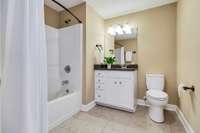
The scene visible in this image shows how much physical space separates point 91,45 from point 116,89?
3.87 feet

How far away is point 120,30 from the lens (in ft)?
9.54

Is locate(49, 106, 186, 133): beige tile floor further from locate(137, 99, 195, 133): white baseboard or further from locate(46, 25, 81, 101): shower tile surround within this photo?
locate(46, 25, 81, 101): shower tile surround

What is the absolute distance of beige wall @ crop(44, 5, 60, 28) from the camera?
102 inches

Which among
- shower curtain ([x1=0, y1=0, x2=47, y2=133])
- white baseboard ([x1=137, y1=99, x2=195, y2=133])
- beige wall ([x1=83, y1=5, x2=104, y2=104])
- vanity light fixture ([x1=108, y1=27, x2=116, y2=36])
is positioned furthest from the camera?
vanity light fixture ([x1=108, y1=27, x2=116, y2=36])

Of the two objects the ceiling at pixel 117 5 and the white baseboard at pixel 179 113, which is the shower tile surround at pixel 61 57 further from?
the white baseboard at pixel 179 113

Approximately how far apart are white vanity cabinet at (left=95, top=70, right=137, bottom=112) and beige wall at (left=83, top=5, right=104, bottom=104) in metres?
0.16

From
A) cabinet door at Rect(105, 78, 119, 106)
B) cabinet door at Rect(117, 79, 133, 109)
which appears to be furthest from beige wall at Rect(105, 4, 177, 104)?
cabinet door at Rect(105, 78, 119, 106)

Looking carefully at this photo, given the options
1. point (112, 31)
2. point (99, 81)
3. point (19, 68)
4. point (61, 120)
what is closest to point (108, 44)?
point (112, 31)

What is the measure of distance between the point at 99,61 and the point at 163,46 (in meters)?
1.57

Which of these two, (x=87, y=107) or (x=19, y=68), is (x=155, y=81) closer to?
(x=87, y=107)

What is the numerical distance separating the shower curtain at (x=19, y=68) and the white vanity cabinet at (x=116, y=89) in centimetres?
169

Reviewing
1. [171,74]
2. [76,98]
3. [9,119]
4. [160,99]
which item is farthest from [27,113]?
[171,74]

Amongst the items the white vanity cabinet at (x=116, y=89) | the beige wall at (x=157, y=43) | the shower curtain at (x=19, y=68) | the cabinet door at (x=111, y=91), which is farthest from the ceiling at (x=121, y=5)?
the shower curtain at (x=19, y=68)

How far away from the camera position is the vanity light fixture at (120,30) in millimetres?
2814
